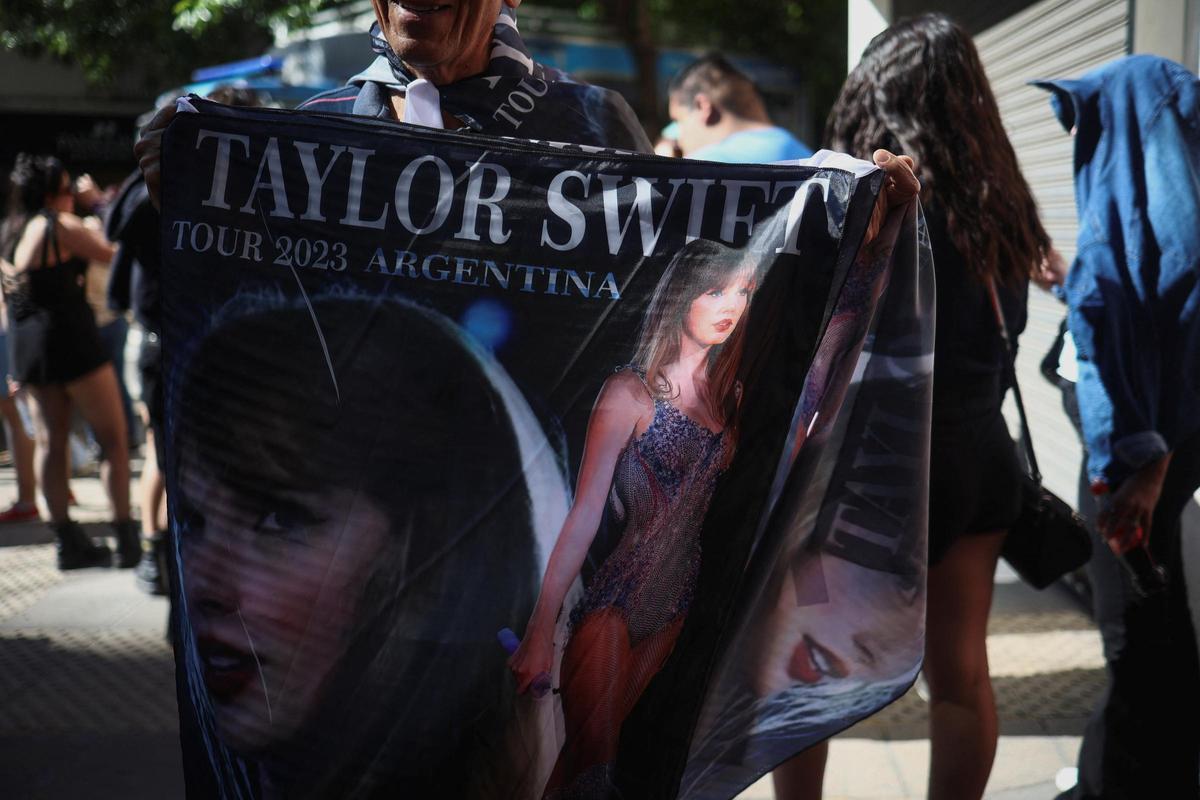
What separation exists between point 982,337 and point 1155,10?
1.82 meters

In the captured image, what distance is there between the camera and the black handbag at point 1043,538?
2900mm

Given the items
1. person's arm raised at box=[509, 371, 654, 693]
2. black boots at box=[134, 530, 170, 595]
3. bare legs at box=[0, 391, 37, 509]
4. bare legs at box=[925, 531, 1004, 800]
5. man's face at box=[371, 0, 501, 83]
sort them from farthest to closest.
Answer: bare legs at box=[0, 391, 37, 509], black boots at box=[134, 530, 170, 595], bare legs at box=[925, 531, 1004, 800], man's face at box=[371, 0, 501, 83], person's arm raised at box=[509, 371, 654, 693]

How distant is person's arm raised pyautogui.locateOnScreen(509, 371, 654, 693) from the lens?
2047mm

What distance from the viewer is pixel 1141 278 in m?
2.77

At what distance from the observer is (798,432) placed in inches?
88.3

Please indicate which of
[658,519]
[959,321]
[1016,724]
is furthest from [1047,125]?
[658,519]

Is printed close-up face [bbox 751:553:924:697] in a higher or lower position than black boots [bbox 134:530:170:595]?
higher

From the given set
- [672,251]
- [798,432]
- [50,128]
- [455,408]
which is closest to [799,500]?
[798,432]

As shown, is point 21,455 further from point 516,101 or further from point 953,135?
point 953,135

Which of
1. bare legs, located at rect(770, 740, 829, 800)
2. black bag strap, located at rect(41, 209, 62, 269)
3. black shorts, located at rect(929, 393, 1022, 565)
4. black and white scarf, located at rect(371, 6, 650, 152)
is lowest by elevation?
bare legs, located at rect(770, 740, 829, 800)

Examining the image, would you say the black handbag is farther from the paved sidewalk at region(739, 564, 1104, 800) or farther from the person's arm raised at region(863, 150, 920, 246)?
the paved sidewalk at region(739, 564, 1104, 800)

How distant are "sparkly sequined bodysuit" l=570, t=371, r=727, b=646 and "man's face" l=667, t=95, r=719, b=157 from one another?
3752 mm

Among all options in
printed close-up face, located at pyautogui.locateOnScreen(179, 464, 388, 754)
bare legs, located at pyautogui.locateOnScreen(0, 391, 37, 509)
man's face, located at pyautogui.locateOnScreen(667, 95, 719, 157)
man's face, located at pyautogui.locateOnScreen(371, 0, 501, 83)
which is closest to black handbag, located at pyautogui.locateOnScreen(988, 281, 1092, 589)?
man's face, located at pyautogui.locateOnScreen(371, 0, 501, 83)

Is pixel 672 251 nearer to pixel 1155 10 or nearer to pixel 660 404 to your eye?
pixel 660 404
